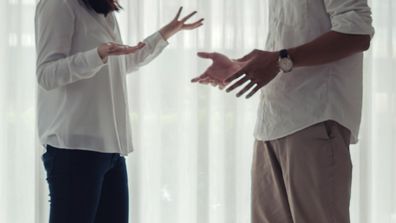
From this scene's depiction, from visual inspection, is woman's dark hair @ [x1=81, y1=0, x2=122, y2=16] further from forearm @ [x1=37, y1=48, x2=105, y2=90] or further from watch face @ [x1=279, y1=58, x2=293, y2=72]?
watch face @ [x1=279, y1=58, x2=293, y2=72]

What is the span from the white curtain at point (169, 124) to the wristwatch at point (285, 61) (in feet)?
2.80

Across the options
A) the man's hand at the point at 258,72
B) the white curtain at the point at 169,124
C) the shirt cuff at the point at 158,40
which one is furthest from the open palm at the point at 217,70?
the white curtain at the point at 169,124

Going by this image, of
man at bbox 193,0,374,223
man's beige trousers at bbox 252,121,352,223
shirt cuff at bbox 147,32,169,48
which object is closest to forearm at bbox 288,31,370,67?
man at bbox 193,0,374,223

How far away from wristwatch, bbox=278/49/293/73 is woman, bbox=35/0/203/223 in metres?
0.38

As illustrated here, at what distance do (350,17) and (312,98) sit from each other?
20 cm

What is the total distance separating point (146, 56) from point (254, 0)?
0.62 meters

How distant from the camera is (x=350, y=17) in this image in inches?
43.8

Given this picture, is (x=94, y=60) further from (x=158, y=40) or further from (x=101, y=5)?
(x=158, y=40)

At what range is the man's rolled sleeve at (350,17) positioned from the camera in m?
1.11

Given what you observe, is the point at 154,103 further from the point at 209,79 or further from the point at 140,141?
the point at 209,79

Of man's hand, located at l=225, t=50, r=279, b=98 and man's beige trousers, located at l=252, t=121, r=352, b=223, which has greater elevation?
man's hand, located at l=225, t=50, r=279, b=98

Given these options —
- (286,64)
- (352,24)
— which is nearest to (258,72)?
(286,64)

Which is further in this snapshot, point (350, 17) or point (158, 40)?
point (158, 40)

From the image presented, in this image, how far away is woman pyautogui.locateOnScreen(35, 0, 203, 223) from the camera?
1281mm
